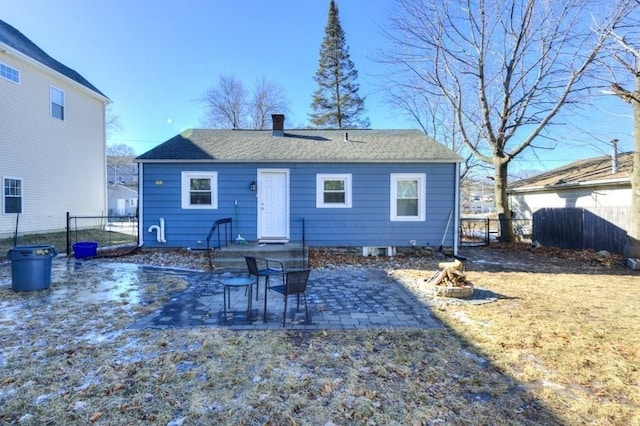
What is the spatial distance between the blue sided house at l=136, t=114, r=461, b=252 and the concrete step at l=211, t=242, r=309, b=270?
1161 mm

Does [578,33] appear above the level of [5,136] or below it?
above

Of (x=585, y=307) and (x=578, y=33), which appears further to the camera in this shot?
(x=578, y=33)

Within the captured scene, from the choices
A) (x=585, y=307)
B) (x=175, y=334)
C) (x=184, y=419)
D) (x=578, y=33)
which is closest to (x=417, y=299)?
(x=585, y=307)

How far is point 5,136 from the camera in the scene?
11.9 m

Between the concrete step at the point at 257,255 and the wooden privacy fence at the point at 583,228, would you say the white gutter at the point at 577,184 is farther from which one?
the concrete step at the point at 257,255

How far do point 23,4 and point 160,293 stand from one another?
16.2 metres

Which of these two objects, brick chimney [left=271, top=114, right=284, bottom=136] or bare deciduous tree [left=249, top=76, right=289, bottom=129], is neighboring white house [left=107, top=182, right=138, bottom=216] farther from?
brick chimney [left=271, top=114, right=284, bottom=136]

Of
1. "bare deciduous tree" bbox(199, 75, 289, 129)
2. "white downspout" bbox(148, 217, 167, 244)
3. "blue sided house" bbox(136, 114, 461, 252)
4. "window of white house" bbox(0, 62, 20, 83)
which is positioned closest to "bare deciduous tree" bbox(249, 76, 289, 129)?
"bare deciduous tree" bbox(199, 75, 289, 129)

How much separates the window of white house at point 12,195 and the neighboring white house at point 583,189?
21368 millimetres

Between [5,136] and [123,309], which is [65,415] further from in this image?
[5,136]

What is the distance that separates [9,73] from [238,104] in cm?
1848

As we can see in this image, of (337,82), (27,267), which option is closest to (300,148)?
(27,267)

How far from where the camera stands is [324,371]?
10.3ft

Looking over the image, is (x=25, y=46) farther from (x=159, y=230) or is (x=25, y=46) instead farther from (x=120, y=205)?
(x=120, y=205)
